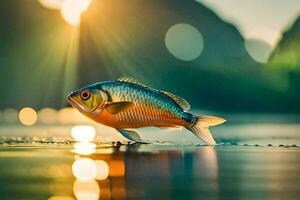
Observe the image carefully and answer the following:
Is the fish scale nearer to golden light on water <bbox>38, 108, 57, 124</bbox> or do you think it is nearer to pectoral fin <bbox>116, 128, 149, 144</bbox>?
pectoral fin <bbox>116, 128, 149, 144</bbox>

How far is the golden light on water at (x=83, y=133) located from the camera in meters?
5.85

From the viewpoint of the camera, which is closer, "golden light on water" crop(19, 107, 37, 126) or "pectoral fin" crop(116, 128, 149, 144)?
"pectoral fin" crop(116, 128, 149, 144)

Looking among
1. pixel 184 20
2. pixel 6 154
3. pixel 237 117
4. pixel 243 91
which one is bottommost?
pixel 6 154

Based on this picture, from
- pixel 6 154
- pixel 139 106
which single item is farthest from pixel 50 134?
pixel 139 106

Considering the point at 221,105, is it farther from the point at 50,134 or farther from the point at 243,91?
the point at 50,134

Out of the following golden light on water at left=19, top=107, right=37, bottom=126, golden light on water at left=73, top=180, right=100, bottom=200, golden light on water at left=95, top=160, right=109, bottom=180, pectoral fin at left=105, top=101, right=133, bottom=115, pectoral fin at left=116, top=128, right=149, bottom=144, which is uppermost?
golden light on water at left=19, top=107, right=37, bottom=126

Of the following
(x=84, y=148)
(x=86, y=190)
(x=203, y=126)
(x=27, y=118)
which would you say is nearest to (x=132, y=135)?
(x=203, y=126)

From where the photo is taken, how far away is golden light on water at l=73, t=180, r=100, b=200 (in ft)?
11.6

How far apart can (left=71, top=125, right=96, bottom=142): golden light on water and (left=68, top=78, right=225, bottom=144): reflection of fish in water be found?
110 centimetres

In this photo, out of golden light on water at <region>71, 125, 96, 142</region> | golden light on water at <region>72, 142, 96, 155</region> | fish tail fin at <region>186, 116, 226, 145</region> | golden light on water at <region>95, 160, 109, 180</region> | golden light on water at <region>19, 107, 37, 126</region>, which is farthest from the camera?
golden light on water at <region>19, 107, 37, 126</region>

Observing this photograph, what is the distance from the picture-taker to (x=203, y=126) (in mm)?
4602

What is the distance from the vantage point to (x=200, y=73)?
11.6 meters

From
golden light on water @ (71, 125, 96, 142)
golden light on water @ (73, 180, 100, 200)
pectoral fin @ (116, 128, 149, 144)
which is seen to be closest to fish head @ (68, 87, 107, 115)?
pectoral fin @ (116, 128, 149, 144)

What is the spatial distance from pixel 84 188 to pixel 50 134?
2400mm
